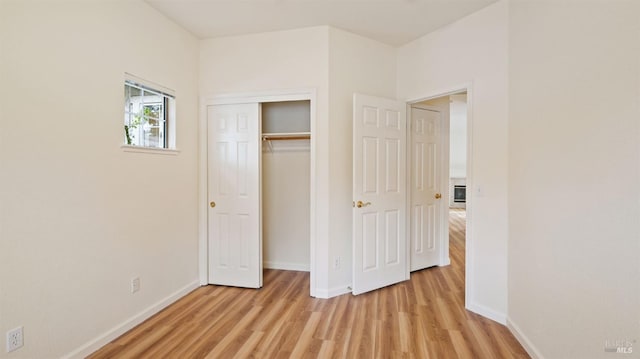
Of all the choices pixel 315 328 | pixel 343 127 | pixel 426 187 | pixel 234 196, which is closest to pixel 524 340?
pixel 315 328

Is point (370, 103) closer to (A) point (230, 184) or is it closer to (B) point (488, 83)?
(B) point (488, 83)

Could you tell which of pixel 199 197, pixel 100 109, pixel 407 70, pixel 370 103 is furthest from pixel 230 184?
pixel 407 70

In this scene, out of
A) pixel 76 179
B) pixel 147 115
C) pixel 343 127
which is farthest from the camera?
pixel 343 127

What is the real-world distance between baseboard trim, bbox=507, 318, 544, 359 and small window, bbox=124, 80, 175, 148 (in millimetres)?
3402

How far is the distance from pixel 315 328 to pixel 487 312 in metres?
1.53

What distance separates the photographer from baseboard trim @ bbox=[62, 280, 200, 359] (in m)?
1.95

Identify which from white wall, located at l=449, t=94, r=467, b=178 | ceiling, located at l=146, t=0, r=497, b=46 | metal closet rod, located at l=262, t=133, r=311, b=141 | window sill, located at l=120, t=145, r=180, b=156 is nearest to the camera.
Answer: window sill, located at l=120, t=145, r=180, b=156

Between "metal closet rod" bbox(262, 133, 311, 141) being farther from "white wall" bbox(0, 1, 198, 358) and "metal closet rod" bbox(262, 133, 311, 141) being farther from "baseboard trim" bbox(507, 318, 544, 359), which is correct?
"baseboard trim" bbox(507, 318, 544, 359)

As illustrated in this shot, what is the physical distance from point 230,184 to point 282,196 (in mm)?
794

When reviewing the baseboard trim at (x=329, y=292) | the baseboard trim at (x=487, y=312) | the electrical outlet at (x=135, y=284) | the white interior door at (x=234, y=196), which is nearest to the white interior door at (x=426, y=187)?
the baseboard trim at (x=487, y=312)

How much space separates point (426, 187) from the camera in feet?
12.1

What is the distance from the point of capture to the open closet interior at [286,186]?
12.0ft

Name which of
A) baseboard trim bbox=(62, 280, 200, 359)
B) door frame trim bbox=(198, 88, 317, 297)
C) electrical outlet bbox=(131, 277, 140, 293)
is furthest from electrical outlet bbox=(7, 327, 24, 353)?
door frame trim bbox=(198, 88, 317, 297)

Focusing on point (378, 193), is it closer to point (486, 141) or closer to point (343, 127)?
point (343, 127)
